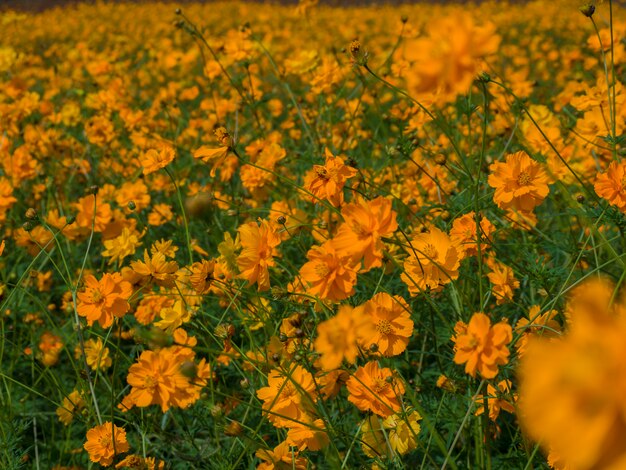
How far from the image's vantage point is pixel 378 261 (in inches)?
33.7

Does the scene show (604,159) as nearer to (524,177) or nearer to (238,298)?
(524,177)

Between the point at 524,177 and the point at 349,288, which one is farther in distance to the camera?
the point at 524,177

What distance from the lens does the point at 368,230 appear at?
865 millimetres

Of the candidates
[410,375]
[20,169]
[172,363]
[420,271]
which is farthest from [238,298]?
[20,169]

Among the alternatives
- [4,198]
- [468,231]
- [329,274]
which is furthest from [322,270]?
[4,198]

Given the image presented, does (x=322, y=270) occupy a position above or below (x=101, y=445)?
above

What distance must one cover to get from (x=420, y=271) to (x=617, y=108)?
0.75 meters

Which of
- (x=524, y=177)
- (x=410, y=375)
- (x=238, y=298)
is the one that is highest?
(x=524, y=177)

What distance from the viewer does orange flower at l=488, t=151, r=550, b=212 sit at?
1091 millimetres

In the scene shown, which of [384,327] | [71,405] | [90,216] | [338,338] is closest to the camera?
[338,338]

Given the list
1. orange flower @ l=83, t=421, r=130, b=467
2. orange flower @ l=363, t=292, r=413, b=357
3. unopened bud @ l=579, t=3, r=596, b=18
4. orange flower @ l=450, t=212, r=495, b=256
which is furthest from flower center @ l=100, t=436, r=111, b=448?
unopened bud @ l=579, t=3, r=596, b=18

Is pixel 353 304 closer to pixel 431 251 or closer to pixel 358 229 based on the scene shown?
pixel 431 251

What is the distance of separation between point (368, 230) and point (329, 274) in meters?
0.09

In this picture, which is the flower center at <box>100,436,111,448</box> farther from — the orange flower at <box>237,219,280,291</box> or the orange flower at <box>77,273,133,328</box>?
the orange flower at <box>237,219,280,291</box>
